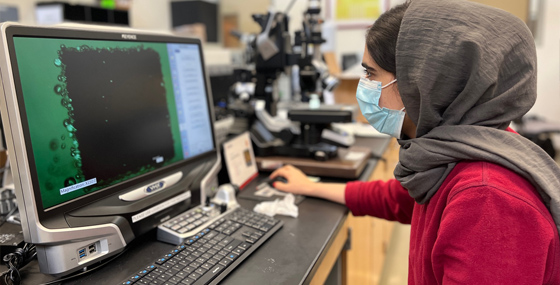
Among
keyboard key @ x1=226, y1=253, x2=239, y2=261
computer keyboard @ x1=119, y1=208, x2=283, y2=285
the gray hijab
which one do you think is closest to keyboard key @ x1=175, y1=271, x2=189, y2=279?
computer keyboard @ x1=119, y1=208, x2=283, y2=285

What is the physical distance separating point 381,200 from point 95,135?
772 millimetres

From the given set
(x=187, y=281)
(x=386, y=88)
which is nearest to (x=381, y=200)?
(x=386, y=88)

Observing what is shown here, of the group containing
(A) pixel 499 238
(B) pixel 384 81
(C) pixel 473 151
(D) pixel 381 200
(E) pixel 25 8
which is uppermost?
(E) pixel 25 8

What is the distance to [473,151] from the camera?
25.5 inches

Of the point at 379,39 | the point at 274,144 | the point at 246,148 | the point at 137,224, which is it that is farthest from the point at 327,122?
the point at 137,224

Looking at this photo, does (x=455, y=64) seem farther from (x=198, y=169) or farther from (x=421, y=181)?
(x=198, y=169)

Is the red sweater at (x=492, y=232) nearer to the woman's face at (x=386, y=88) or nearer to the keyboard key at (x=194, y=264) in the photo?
the woman's face at (x=386, y=88)

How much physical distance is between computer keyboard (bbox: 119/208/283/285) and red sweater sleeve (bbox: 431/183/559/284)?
422 millimetres

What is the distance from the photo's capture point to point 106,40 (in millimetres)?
842

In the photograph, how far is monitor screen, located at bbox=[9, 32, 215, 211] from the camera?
70 cm

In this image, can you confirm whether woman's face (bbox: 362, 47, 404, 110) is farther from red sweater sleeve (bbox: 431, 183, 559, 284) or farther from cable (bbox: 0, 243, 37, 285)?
cable (bbox: 0, 243, 37, 285)

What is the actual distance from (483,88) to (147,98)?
2.37ft

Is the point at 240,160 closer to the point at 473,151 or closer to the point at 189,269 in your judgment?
the point at 189,269

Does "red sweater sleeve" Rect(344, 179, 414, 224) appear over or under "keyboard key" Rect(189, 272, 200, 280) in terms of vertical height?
under
